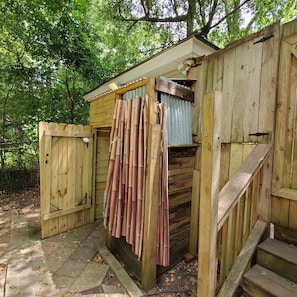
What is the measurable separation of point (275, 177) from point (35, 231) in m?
3.75

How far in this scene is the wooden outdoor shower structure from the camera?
4.18 feet

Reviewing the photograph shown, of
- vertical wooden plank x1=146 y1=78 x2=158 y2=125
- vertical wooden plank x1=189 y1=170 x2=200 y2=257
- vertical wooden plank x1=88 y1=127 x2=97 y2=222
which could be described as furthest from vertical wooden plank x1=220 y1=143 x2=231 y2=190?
vertical wooden plank x1=88 y1=127 x2=97 y2=222

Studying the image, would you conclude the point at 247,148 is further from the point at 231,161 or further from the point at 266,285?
the point at 266,285

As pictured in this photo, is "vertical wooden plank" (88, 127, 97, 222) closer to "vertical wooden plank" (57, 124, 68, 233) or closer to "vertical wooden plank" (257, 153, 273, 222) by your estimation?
"vertical wooden plank" (57, 124, 68, 233)

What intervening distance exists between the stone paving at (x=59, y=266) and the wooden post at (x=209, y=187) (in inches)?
45.2

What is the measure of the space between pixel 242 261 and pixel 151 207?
0.95 m

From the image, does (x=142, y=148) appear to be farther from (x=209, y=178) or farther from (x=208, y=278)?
(x=208, y=278)

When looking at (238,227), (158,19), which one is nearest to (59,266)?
(238,227)

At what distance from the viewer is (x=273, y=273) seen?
57.8 inches

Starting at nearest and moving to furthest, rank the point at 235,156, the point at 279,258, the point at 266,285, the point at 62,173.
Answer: the point at 266,285 < the point at 279,258 < the point at 235,156 < the point at 62,173

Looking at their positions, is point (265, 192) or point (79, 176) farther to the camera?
point (79, 176)

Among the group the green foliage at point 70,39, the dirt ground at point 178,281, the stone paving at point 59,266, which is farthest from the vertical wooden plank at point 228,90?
the green foliage at point 70,39

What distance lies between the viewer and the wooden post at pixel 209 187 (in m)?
1.17

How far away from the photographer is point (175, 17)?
6.08m
